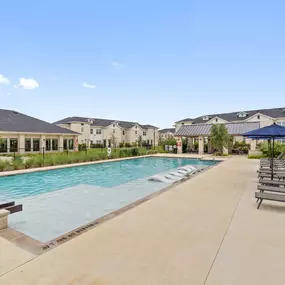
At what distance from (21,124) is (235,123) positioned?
2704cm

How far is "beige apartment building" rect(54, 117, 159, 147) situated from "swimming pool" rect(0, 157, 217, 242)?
25.9 meters

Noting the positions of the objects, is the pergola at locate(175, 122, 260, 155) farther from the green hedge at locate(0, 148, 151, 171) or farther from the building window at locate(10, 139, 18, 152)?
the building window at locate(10, 139, 18, 152)

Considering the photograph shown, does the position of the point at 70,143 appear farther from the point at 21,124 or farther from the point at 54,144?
the point at 21,124

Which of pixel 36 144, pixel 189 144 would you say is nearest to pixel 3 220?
pixel 36 144

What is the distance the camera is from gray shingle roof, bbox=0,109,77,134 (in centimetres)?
2420

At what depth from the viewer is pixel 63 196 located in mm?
9148

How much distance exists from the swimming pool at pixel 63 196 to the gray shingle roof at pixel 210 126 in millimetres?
16443

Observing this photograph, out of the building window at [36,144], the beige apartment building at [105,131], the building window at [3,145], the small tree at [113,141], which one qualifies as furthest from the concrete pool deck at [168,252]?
the small tree at [113,141]

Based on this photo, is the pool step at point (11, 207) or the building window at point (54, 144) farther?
the building window at point (54, 144)

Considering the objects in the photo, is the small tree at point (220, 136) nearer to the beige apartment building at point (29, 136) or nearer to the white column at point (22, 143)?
the beige apartment building at point (29, 136)

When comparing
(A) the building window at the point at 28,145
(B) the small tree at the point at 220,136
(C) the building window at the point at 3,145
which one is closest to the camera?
(C) the building window at the point at 3,145

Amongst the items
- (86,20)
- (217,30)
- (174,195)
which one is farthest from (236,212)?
(86,20)

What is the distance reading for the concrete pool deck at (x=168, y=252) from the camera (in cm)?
287

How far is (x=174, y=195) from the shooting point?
7379 millimetres
